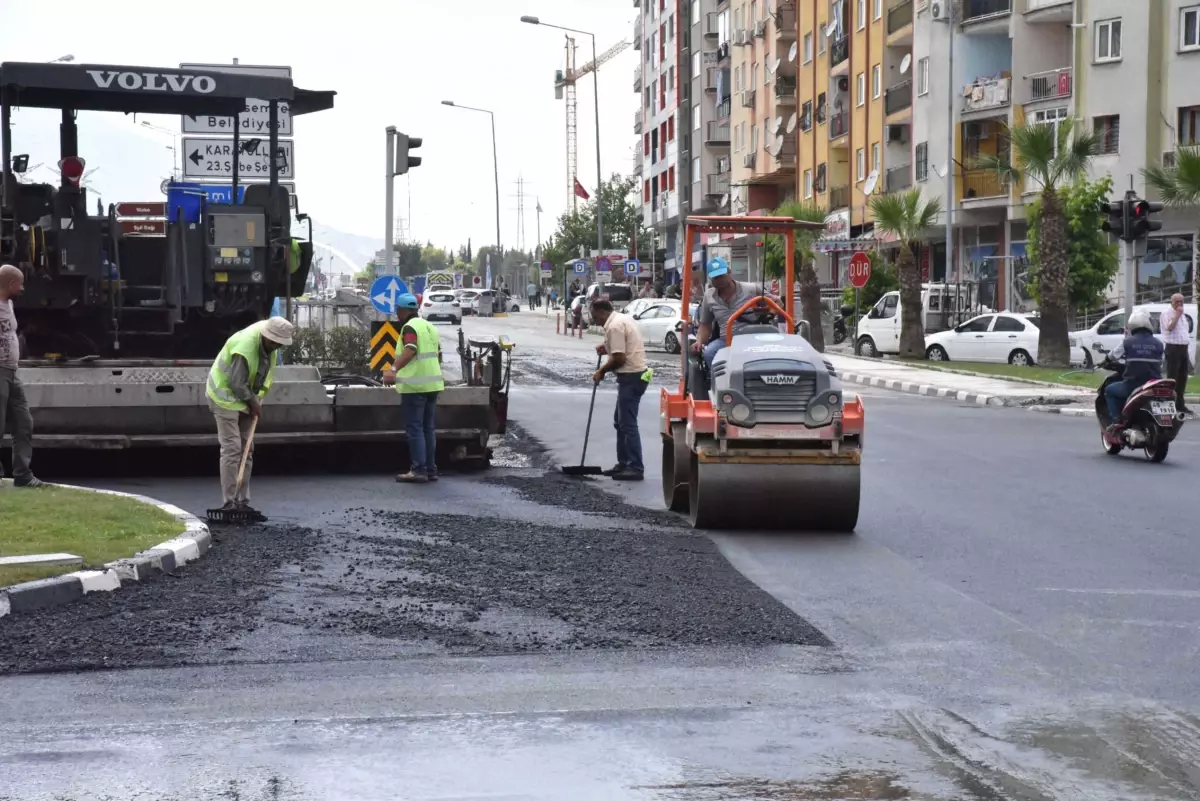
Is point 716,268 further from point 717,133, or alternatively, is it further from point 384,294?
point 717,133

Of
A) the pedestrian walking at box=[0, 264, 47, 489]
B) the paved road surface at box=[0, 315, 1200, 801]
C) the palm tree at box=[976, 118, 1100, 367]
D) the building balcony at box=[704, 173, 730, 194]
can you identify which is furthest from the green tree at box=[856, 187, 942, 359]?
the building balcony at box=[704, 173, 730, 194]

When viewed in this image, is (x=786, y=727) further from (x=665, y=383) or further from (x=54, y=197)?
(x=665, y=383)

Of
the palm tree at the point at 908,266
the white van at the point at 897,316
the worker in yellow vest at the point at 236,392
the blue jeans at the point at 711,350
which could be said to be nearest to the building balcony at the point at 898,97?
the white van at the point at 897,316

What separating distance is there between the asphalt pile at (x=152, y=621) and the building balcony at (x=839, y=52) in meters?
54.0

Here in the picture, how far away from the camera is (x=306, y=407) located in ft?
49.3

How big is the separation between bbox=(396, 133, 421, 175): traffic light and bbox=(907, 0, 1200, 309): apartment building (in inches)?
909

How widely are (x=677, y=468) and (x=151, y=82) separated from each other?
533 cm

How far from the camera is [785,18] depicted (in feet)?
228

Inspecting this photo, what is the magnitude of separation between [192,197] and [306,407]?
2085 mm

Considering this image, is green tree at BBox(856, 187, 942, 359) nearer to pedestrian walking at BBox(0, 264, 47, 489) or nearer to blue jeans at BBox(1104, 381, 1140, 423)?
blue jeans at BBox(1104, 381, 1140, 423)

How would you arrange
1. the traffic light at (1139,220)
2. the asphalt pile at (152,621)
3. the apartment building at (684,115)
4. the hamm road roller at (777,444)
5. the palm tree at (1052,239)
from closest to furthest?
the asphalt pile at (152,621)
the hamm road roller at (777,444)
the traffic light at (1139,220)
the palm tree at (1052,239)
the apartment building at (684,115)

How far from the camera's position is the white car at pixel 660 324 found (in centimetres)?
4409

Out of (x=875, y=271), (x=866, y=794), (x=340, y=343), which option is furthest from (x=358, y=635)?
(x=875, y=271)

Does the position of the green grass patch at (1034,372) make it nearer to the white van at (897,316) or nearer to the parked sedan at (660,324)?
the white van at (897,316)
